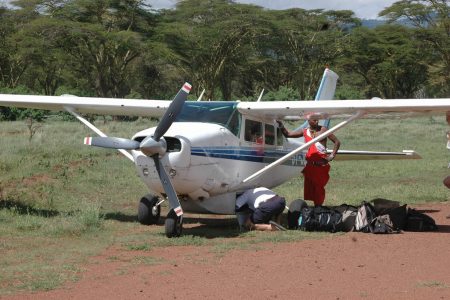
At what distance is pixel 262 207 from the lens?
11461 millimetres

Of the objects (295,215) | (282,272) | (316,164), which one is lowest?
(295,215)

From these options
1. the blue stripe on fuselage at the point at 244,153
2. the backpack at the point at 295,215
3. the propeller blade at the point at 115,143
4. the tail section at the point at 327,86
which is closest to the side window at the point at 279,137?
the blue stripe on fuselage at the point at 244,153

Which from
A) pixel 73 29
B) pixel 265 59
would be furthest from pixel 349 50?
pixel 73 29

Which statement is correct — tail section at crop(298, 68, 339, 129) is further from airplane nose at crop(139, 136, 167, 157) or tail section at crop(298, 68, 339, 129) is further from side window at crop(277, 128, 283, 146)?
airplane nose at crop(139, 136, 167, 157)

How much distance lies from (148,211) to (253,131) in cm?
208

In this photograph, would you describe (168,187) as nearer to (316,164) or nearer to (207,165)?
(207,165)

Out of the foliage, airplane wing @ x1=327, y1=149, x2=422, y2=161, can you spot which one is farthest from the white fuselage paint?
the foliage

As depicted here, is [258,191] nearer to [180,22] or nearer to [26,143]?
[26,143]

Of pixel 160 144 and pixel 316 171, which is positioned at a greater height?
pixel 160 144

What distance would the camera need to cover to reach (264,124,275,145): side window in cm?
1294

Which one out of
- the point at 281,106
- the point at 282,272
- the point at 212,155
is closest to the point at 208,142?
the point at 212,155

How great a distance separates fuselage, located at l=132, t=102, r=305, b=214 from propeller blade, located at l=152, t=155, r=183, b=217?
99mm

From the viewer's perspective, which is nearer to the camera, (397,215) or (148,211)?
(397,215)

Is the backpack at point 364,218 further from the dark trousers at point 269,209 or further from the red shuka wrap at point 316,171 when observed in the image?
the red shuka wrap at point 316,171
